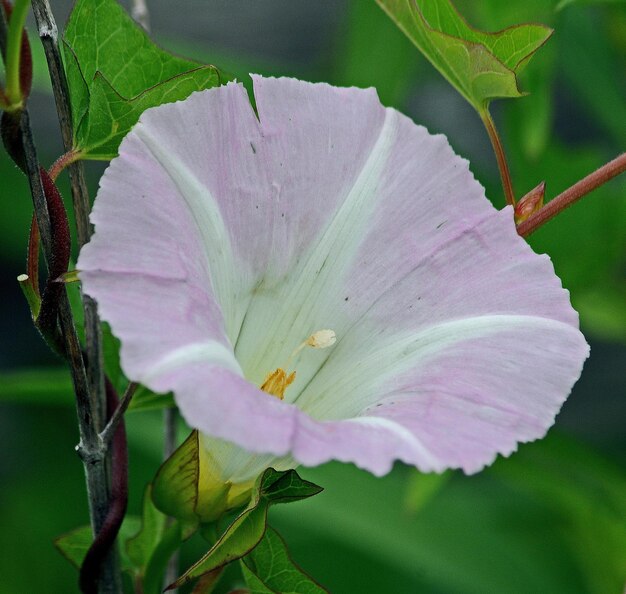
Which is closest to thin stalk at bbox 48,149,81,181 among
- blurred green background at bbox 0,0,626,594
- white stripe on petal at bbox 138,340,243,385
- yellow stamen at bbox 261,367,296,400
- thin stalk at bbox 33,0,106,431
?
thin stalk at bbox 33,0,106,431

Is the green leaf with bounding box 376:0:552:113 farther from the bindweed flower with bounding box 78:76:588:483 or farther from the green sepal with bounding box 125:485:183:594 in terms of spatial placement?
the green sepal with bounding box 125:485:183:594

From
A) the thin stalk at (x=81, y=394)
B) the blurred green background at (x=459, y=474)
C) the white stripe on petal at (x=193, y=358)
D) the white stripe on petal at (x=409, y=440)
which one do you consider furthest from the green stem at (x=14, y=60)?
the blurred green background at (x=459, y=474)

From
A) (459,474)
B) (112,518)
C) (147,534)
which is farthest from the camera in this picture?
(459,474)

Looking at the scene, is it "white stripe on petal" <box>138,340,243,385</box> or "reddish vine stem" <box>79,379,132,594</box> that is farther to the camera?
"reddish vine stem" <box>79,379,132,594</box>

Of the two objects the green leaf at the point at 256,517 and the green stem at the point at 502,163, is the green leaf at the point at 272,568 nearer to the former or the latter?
the green leaf at the point at 256,517

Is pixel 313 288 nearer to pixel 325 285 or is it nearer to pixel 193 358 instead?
pixel 325 285

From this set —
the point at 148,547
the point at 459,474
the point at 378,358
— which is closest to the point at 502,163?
the point at 378,358

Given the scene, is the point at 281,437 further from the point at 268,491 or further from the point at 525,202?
the point at 525,202
